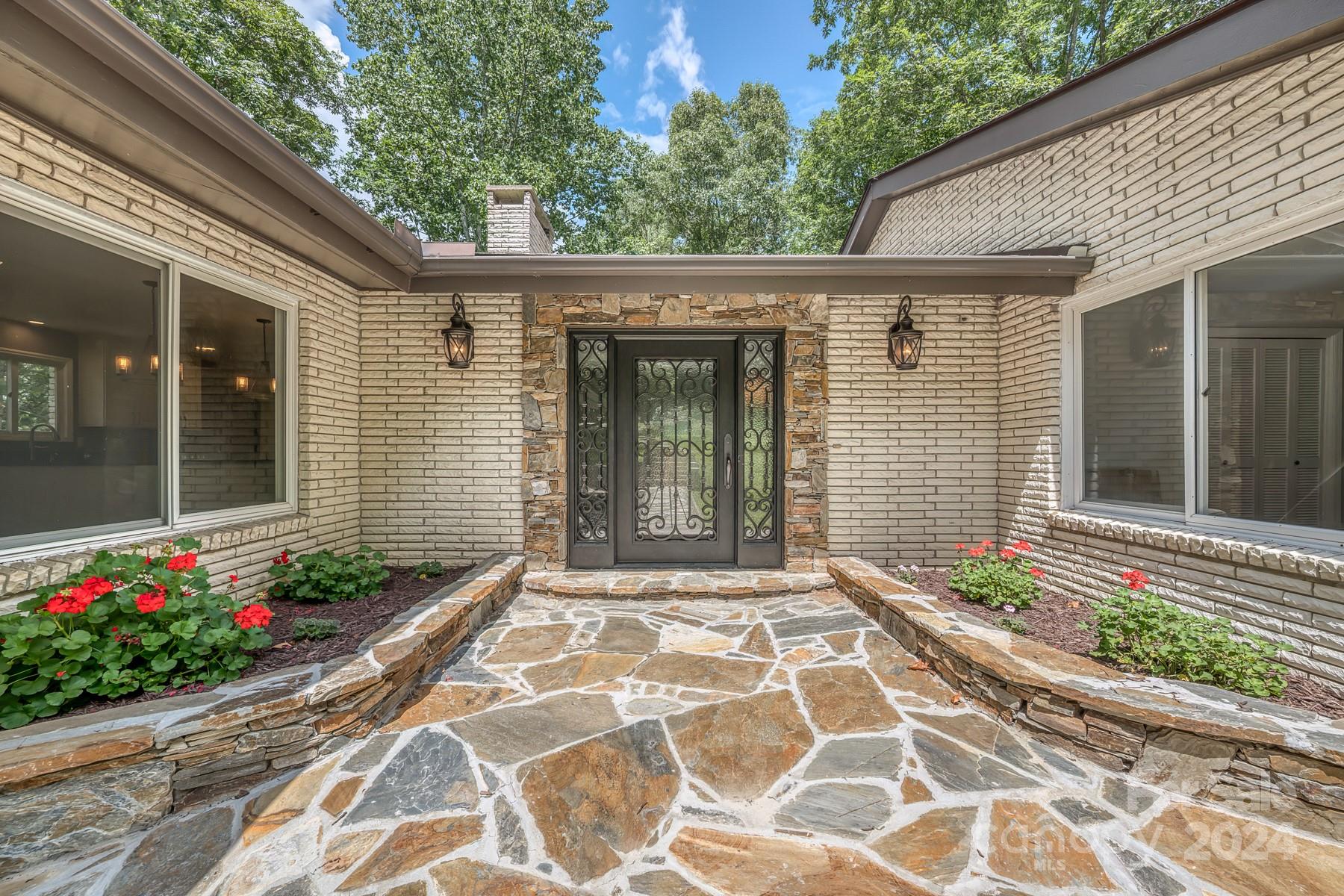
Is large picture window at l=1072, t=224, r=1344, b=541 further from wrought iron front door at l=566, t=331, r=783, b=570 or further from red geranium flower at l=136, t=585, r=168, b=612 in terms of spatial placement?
red geranium flower at l=136, t=585, r=168, b=612

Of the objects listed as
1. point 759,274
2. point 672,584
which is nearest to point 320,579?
point 672,584

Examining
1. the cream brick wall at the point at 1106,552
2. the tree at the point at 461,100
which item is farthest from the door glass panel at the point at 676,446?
the tree at the point at 461,100

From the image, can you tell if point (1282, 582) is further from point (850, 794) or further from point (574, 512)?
point (574, 512)

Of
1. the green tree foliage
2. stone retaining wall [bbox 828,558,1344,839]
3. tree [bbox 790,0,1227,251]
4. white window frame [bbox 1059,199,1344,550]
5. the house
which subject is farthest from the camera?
the green tree foliage

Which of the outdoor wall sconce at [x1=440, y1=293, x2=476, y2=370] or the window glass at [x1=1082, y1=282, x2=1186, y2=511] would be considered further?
the outdoor wall sconce at [x1=440, y1=293, x2=476, y2=370]

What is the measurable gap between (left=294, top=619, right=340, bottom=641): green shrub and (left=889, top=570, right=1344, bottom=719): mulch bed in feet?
11.5

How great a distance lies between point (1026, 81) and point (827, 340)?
9254 mm

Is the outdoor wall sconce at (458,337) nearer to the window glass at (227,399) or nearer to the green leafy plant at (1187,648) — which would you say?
the window glass at (227,399)

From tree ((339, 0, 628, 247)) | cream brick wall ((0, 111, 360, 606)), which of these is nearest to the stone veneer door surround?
cream brick wall ((0, 111, 360, 606))

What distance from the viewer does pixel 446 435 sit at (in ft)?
13.4

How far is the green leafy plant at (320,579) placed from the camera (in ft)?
10.2

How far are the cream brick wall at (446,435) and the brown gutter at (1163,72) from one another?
384 centimetres

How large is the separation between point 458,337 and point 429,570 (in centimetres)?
183

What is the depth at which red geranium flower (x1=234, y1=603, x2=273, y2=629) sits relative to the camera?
7.11ft
